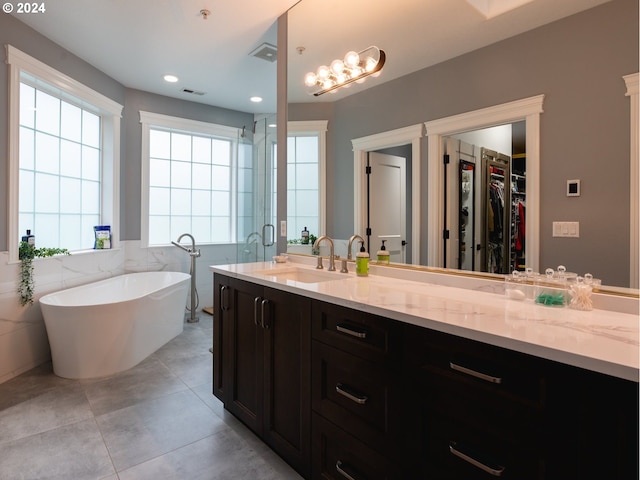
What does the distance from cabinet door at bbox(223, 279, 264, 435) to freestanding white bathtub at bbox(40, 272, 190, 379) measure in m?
1.22

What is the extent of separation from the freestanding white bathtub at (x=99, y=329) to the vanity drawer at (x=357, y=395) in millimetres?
2041

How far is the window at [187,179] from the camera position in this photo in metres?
4.37

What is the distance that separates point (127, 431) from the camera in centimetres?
204

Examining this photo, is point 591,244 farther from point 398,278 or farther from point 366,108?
point 366,108

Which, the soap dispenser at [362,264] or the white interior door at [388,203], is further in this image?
the soap dispenser at [362,264]

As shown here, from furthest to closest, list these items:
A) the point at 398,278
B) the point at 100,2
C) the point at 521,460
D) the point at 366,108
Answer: the point at 100,2
the point at 366,108
the point at 398,278
the point at 521,460

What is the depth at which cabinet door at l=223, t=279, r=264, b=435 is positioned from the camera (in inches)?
73.6

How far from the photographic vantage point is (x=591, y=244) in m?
1.24

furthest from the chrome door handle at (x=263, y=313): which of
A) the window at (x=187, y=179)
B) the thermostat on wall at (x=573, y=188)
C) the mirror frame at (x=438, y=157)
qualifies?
the window at (x=187, y=179)

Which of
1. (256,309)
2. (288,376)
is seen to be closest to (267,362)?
(288,376)

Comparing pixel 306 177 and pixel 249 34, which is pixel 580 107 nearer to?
pixel 306 177

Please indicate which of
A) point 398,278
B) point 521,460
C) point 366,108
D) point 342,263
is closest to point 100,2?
point 366,108

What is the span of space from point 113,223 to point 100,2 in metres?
2.19

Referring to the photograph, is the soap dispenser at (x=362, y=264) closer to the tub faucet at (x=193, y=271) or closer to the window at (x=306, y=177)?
the window at (x=306, y=177)
